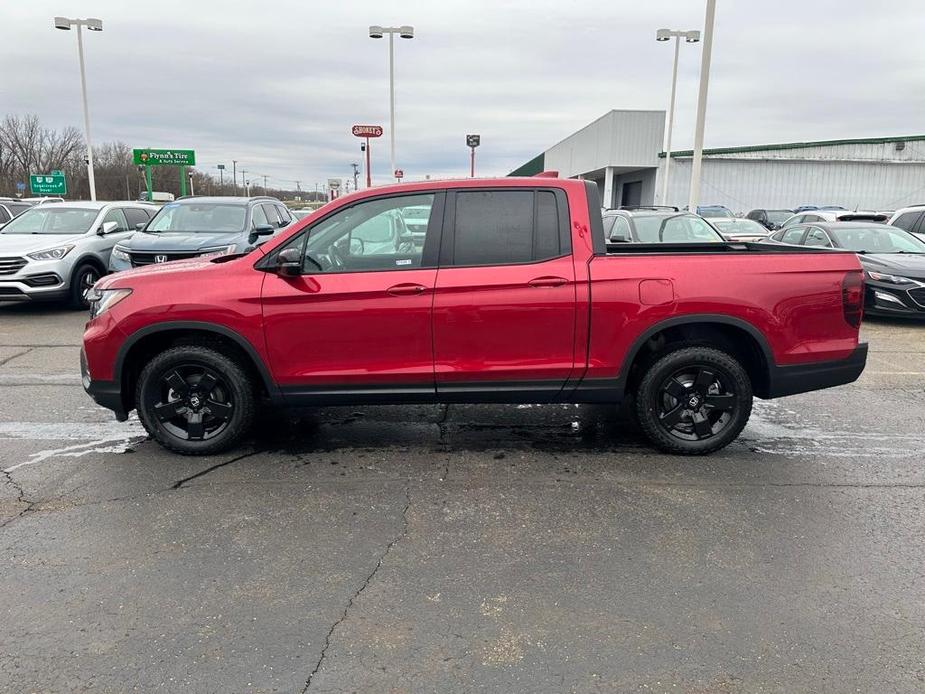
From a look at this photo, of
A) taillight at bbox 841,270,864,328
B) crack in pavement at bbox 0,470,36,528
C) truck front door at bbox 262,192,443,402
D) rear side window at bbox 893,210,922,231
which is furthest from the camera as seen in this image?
rear side window at bbox 893,210,922,231

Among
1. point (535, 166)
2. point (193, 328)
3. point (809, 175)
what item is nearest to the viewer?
point (193, 328)

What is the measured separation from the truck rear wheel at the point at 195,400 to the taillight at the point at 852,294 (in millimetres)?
4138

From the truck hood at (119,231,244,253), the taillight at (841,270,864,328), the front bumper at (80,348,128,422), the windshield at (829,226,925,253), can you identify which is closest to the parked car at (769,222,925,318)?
the windshield at (829,226,925,253)

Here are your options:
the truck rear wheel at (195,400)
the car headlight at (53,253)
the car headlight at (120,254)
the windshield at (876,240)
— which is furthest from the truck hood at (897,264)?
A: the car headlight at (53,253)

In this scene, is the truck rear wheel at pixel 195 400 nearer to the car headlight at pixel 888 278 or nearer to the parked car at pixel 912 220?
the car headlight at pixel 888 278

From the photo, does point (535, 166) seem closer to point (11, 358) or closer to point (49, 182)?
point (49, 182)

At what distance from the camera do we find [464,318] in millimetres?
4328

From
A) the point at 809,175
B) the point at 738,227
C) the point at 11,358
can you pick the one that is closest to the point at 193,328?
the point at 11,358

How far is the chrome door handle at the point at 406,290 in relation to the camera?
4.30 metres

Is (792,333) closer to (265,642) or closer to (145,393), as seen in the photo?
(265,642)

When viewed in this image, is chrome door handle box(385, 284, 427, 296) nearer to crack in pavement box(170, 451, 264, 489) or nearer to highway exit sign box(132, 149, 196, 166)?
crack in pavement box(170, 451, 264, 489)

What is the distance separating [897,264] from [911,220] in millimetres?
3810

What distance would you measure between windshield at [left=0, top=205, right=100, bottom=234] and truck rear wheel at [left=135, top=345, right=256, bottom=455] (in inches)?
341

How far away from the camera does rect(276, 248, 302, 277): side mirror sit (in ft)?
14.1
